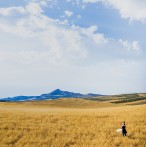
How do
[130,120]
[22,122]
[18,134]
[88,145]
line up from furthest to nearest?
1. [130,120]
2. [22,122]
3. [18,134]
4. [88,145]

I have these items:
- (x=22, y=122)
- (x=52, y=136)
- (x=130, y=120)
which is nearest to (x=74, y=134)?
(x=52, y=136)

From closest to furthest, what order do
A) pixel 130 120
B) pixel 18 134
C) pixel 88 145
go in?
pixel 88 145 → pixel 18 134 → pixel 130 120

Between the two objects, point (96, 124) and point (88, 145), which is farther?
point (96, 124)

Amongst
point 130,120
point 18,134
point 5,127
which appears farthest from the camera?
point 130,120

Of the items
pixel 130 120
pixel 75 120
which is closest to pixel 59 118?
pixel 75 120

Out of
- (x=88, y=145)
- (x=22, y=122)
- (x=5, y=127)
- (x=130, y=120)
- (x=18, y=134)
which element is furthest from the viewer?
(x=130, y=120)

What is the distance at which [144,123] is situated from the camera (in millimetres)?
46062

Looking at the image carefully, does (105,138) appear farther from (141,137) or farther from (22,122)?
(22,122)

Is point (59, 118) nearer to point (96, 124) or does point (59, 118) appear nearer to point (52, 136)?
point (96, 124)

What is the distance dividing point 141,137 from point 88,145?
6.62 metres

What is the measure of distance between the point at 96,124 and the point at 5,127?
11.8 metres

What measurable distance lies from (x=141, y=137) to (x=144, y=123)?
768 cm

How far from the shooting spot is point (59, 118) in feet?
166

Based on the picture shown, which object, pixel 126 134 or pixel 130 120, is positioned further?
pixel 130 120
